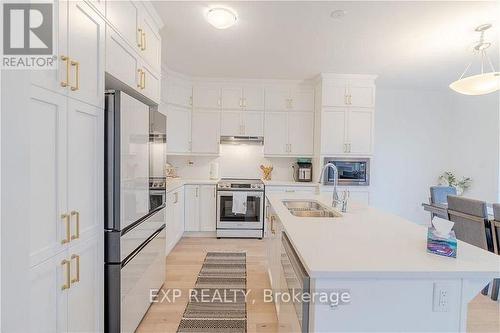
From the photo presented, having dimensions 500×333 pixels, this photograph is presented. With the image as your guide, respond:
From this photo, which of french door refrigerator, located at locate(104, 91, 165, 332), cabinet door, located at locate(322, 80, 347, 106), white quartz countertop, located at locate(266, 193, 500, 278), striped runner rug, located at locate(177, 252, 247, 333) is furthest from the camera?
cabinet door, located at locate(322, 80, 347, 106)

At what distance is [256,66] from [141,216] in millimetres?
2720

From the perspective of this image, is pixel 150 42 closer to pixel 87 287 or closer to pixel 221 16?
pixel 221 16

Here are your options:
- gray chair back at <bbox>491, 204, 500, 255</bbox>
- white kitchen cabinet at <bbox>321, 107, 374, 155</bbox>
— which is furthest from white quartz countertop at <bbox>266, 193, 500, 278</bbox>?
white kitchen cabinet at <bbox>321, 107, 374, 155</bbox>

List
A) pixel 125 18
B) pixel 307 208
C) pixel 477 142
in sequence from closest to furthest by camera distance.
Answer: pixel 125 18 → pixel 307 208 → pixel 477 142

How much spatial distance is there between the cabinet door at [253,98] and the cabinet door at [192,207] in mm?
1619

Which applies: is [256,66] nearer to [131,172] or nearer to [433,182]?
[131,172]

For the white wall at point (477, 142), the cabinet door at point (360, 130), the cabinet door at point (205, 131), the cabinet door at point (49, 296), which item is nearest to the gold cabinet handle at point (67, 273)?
the cabinet door at point (49, 296)

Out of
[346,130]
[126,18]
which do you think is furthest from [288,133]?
[126,18]

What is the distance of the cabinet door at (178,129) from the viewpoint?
14.1 feet

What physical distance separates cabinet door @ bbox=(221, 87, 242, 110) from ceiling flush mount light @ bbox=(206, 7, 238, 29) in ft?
6.78

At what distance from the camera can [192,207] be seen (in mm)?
4285

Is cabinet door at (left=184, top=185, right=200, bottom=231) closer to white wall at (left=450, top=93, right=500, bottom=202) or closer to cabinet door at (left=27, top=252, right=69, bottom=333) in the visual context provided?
cabinet door at (left=27, top=252, right=69, bottom=333)

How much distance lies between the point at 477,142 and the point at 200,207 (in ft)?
15.8

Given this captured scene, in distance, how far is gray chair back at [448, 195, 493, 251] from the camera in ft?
7.77
